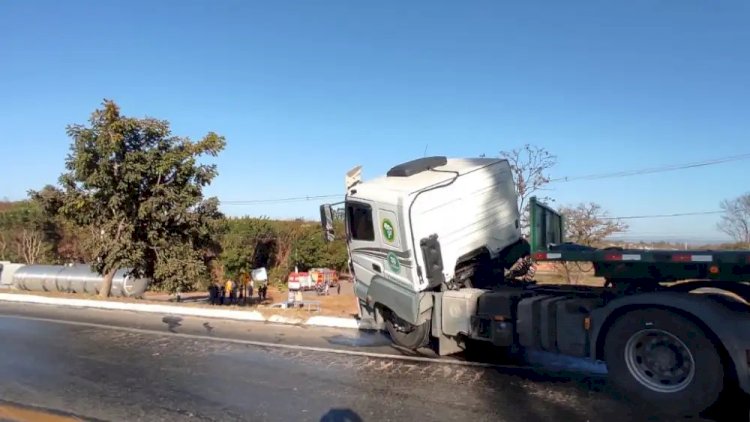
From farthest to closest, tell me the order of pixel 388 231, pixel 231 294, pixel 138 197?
pixel 231 294
pixel 138 197
pixel 388 231

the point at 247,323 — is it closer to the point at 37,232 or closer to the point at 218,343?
the point at 218,343

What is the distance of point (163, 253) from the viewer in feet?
60.3

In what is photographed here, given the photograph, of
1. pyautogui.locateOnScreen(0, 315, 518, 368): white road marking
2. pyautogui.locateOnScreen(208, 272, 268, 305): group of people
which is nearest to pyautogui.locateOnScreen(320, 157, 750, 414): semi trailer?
pyautogui.locateOnScreen(0, 315, 518, 368): white road marking

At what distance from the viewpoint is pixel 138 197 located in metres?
18.0

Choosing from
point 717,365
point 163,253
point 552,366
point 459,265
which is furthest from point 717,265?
point 163,253

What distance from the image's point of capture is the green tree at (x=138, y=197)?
17.3 meters

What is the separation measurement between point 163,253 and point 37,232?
2739 cm

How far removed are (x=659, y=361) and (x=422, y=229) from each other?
3.41 m

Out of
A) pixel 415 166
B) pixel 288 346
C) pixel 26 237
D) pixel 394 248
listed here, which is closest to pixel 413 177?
pixel 415 166

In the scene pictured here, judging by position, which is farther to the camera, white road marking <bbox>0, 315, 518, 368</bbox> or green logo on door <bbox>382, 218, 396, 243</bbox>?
green logo on door <bbox>382, 218, 396, 243</bbox>

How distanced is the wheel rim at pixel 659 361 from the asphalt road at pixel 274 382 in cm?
39

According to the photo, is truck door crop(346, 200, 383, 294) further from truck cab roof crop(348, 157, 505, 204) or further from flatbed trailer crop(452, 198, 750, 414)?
flatbed trailer crop(452, 198, 750, 414)

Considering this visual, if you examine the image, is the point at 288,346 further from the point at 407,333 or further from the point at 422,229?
the point at 422,229

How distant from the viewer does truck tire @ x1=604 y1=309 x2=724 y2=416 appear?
5.32 m
